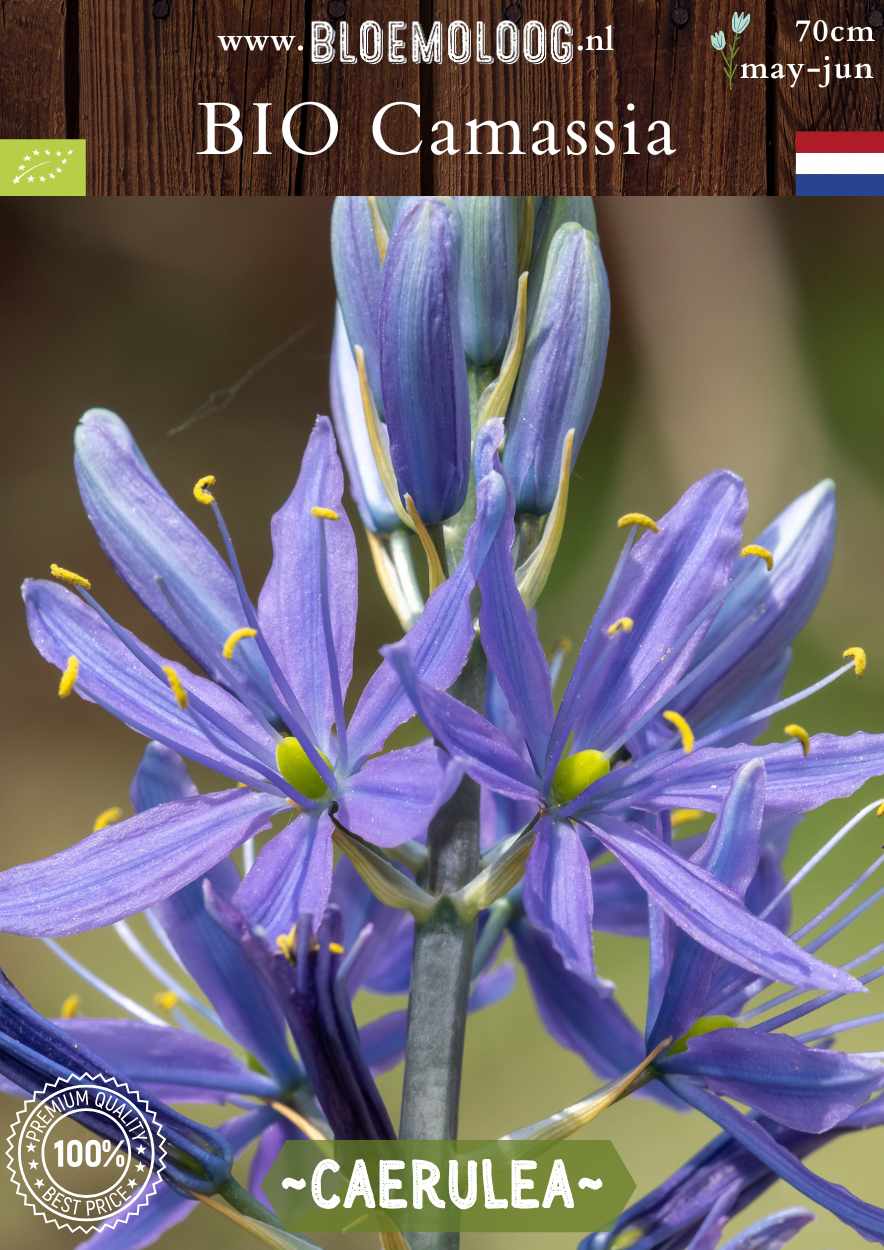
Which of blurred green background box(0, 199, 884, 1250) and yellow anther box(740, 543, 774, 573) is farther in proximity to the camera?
blurred green background box(0, 199, 884, 1250)

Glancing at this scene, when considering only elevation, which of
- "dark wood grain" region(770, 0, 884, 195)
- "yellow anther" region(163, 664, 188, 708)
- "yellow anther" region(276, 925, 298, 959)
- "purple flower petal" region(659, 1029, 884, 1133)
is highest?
"dark wood grain" region(770, 0, 884, 195)

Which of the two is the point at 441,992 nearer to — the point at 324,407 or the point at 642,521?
the point at 642,521

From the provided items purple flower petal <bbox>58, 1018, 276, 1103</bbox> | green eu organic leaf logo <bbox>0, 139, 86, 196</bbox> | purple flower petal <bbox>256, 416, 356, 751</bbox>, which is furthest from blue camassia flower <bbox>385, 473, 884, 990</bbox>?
green eu organic leaf logo <bbox>0, 139, 86, 196</bbox>

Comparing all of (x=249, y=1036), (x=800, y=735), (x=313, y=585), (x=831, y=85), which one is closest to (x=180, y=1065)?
(x=249, y=1036)

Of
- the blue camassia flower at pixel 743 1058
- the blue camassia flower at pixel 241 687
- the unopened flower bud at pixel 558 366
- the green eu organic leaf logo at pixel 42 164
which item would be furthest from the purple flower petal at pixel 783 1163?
the green eu organic leaf logo at pixel 42 164

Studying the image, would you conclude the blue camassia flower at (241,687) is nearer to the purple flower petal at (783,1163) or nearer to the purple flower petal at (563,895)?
the purple flower petal at (563,895)

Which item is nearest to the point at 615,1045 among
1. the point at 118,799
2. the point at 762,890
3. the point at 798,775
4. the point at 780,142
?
the point at 762,890

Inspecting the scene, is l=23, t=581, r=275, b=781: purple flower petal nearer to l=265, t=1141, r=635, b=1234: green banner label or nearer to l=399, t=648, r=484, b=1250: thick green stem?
l=399, t=648, r=484, b=1250: thick green stem
